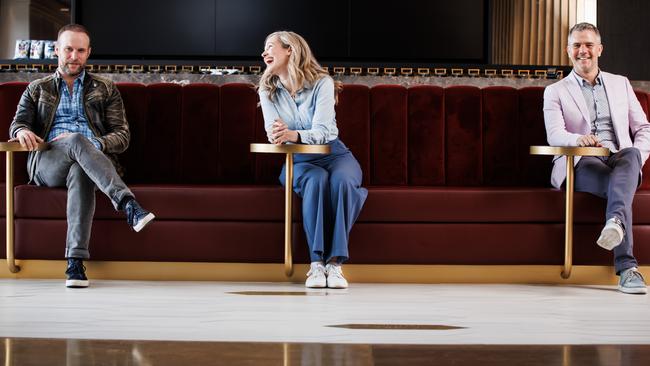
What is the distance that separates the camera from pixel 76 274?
11.5 feet

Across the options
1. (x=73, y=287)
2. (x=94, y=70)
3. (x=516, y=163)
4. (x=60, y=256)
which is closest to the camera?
(x=73, y=287)

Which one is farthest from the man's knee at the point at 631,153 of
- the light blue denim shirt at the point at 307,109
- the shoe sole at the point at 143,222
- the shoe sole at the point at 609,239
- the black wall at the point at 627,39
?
the black wall at the point at 627,39

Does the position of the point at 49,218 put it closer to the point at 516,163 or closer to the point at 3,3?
the point at 516,163

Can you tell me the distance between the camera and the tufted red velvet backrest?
4.19 meters

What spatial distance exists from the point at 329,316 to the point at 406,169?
4.89 ft

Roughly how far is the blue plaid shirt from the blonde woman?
0.77 meters

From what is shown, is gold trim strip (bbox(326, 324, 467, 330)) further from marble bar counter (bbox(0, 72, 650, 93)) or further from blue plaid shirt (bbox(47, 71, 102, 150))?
marble bar counter (bbox(0, 72, 650, 93))

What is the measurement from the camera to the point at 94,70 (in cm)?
761

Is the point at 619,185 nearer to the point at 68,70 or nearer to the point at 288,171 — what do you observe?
the point at 288,171

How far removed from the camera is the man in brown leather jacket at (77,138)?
351cm

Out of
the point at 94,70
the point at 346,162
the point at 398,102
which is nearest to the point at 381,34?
the point at 94,70

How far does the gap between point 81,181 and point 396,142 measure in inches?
56.9

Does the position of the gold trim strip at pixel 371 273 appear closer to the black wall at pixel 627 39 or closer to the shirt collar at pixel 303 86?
the shirt collar at pixel 303 86

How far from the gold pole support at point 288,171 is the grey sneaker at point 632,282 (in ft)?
4.06
